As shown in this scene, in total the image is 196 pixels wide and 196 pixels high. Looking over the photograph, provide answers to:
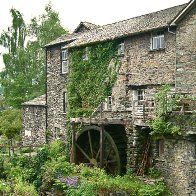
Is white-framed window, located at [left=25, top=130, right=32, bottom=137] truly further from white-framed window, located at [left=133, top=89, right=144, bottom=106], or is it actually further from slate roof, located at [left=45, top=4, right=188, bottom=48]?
white-framed window, located at [left=133, top=89, right=144, bottom=106]

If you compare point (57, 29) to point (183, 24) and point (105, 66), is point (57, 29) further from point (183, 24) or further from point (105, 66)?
point (183, 24)

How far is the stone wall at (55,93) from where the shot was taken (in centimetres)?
2766

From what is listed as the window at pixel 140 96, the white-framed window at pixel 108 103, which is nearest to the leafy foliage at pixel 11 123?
the white-framed window at pixel 108 103

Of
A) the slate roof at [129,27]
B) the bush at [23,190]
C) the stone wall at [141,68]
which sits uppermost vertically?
the slate roof at [129,27]

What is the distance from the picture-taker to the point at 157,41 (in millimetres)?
20891

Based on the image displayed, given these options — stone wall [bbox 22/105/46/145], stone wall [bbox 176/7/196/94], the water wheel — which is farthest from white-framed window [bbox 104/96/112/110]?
stone wall [bbox 22/105/46/145]

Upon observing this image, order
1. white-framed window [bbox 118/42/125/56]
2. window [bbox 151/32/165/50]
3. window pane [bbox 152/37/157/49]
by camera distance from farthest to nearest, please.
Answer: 1. white-framed window [bbox 118/42/125/56]
2. window pane [bbox 152/37/157/49]
3. window [bbox 151/32/165/50]

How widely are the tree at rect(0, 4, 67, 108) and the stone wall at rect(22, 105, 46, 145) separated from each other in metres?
10.9

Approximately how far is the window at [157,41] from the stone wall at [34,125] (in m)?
11.7

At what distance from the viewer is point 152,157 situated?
19078 mm

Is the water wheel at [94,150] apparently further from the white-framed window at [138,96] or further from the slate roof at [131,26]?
the slate roof at [131,26]

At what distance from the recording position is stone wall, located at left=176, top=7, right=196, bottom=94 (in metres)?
19.2

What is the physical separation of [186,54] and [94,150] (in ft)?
24.5

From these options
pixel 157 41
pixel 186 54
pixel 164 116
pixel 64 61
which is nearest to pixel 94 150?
pixel 164 116
